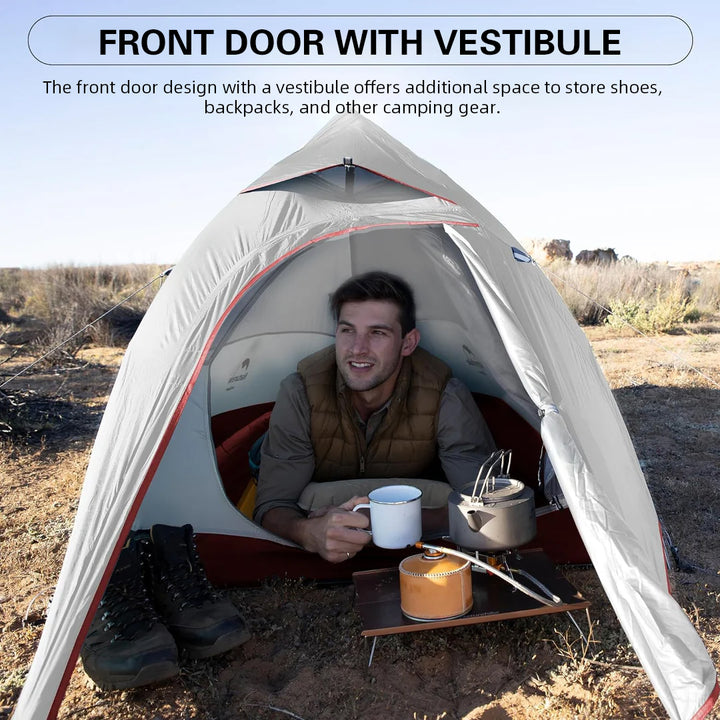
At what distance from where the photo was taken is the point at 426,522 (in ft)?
9.73

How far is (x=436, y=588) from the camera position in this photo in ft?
7.32

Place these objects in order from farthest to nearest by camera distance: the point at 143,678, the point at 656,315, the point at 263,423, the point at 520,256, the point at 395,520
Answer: the point at 656,315 → the point at 263,423 → the point at 520,256 → the point at 395,520 → the point at 143,678

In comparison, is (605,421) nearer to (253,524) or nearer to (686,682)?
(686,682)

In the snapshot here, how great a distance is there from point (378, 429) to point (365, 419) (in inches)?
3.6

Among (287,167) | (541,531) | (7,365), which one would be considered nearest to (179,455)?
(287,167)

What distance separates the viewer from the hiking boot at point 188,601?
2340 mm

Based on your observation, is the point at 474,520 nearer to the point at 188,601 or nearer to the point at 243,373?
the point at 188,601

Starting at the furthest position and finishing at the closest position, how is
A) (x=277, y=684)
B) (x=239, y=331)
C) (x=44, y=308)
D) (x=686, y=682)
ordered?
(x=44, y=308)
(x=239, y=331)
(x=277, y=684)
(x=686, y=682)

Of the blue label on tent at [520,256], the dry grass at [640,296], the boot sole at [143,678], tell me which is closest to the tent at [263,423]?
the blue label on tent at [520,256]

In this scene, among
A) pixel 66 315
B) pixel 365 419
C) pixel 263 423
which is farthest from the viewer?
pixel 66 315

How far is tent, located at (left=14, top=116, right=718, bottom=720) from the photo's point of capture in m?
1.97

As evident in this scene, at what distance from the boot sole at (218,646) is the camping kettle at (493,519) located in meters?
0.79

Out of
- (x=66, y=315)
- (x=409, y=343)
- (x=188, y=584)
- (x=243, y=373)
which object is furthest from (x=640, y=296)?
(x=188, y=584)

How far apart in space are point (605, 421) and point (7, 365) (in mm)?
7822
